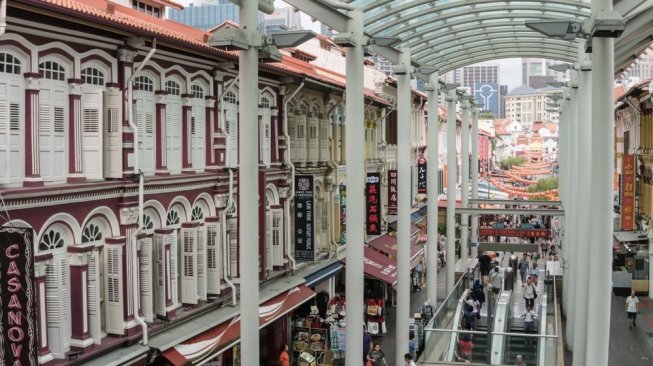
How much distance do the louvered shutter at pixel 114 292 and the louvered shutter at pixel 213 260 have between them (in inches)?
152

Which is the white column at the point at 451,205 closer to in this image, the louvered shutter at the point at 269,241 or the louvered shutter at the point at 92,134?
the louvered shutter at the point at 269,241

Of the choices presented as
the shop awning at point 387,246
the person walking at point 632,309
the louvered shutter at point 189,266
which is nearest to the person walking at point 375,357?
the louvered shutter at point 189,266

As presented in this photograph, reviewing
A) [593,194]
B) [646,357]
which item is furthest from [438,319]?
[593,194]

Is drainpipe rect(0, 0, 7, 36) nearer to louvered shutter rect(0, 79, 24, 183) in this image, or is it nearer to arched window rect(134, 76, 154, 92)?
louvered shutter rect(0, 79, 24, 183)

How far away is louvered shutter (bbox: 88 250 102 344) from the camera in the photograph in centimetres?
1395

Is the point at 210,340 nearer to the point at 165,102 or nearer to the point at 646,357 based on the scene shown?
the point at 165,102

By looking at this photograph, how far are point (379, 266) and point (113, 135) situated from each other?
15.2m

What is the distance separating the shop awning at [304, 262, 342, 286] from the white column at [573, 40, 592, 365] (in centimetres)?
743

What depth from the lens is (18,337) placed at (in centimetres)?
1062

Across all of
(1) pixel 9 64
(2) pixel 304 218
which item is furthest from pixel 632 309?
(1) pixel 9 64

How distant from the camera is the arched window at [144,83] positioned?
613 inches

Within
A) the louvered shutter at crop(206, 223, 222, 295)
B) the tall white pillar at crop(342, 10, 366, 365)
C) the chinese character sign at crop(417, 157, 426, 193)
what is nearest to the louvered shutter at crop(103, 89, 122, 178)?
the louvered shutter at crop(206, 223, 222, 295)

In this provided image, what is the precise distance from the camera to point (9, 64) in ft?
40.0

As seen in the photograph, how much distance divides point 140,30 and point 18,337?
5.79 metres
